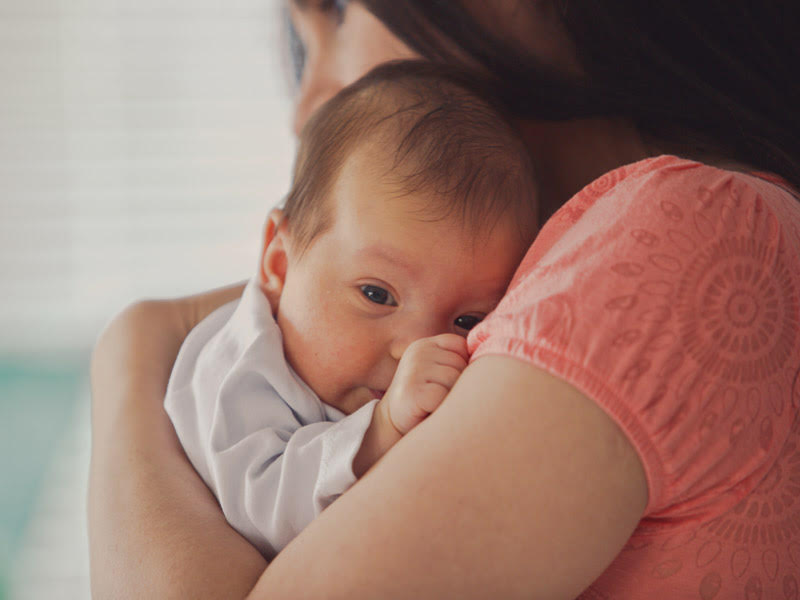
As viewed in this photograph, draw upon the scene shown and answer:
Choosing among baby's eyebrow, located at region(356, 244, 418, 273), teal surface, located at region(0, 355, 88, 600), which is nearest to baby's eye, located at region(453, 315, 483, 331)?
baby's eyebrow, located at region(356, 244, 418, 273)

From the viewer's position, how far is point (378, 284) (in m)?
0.93

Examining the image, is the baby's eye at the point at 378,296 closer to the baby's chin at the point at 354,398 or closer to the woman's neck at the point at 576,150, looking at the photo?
the baby's chin at the point at 354,398

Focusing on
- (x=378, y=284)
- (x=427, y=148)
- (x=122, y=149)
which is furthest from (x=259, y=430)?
(x=122, y=149)

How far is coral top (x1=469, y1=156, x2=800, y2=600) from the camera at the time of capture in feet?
1.93

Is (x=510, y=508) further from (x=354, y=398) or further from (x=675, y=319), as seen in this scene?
(x=354, y=398)

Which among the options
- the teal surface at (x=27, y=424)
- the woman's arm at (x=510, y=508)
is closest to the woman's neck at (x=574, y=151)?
the woman's arm at (x=510, y=508)

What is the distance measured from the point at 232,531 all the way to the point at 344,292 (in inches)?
12.1

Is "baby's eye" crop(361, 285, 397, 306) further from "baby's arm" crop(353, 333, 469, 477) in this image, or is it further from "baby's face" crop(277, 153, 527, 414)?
"baby's arm" crop(353, 333, 469, 477)

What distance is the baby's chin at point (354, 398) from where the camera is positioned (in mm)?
978

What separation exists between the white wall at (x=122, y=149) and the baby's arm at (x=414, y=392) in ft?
10.6

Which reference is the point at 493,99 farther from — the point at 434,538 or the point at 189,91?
the point at 189,91

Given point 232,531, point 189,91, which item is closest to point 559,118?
point 232,531

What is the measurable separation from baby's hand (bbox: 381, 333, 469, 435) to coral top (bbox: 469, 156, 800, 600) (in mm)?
86

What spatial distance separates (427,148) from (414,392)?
0.32 m
